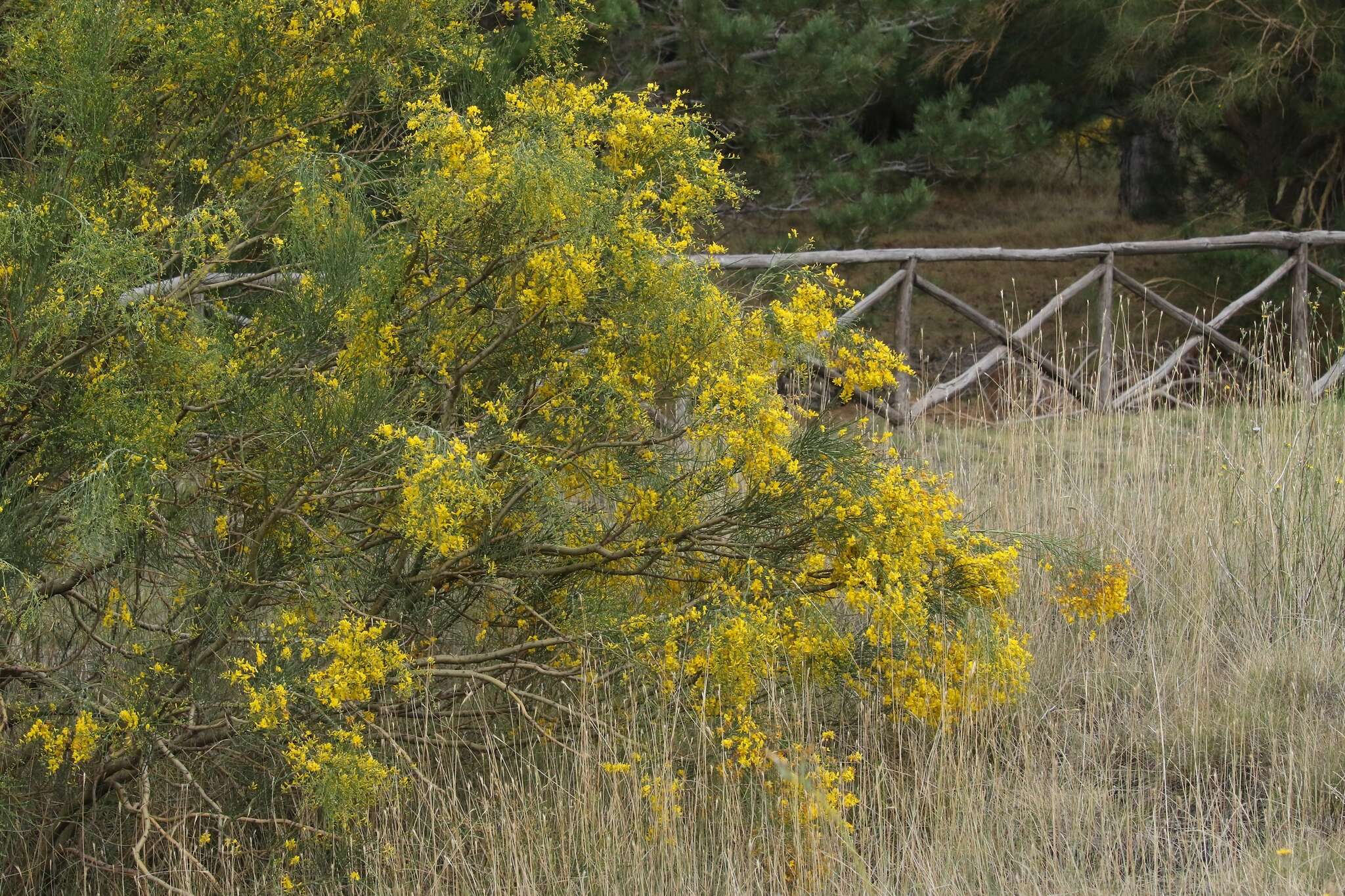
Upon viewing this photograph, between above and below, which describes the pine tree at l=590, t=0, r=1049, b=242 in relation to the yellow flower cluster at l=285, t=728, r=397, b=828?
above

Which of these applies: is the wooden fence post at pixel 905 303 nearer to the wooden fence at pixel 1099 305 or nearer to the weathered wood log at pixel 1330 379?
the wooden fence at pixel 1099 305

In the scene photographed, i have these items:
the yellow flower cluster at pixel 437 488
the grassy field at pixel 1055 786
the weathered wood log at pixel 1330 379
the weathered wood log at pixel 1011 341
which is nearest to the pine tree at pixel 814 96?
the weathered wood log at pixel 1011 341

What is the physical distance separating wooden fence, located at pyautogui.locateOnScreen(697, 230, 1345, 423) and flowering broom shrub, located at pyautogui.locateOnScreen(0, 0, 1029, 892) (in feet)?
9.46

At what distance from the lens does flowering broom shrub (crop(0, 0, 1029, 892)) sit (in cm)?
313

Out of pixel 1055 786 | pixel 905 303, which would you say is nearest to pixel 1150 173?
pixel 905 303

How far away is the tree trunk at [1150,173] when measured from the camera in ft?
40.7

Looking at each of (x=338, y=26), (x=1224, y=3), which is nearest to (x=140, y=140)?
(x=338, y=26)

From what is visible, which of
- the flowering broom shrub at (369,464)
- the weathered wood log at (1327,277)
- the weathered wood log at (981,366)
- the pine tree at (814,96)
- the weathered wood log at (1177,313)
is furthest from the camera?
the weathered wood log at (1327,277)

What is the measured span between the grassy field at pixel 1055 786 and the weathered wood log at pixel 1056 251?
8.31 feet

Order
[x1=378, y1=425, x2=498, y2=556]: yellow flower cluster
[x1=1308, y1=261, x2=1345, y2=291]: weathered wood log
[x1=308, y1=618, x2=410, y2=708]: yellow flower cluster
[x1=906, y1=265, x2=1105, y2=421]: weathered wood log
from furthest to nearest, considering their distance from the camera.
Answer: [x1=1308, y1=261, x2=1345, y2=291]: weathered wood log, [x1=906, y1=265, x2=1105, y2=421]: weathered wood log, [x1=308, y1=618, x2=410, y2=708]: yellow flower cluster, [x1=378, y1=425, x2=498, y2=556]: yellow flower cluster

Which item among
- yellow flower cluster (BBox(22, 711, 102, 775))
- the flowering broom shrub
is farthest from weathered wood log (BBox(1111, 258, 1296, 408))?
yellow flower cluster (BBox(22, 711, 102, 775))

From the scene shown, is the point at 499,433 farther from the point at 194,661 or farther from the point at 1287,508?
the point at 1287,508

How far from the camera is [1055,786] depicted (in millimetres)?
3422

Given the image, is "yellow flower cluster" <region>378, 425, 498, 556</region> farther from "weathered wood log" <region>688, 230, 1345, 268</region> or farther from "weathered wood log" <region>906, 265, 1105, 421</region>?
"weathered wood log" <region>906, 265, 1105, 421</region>
